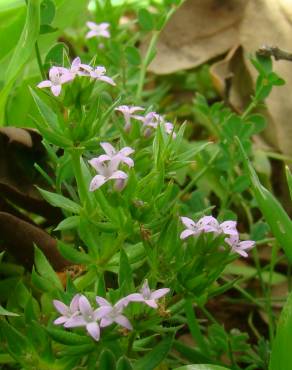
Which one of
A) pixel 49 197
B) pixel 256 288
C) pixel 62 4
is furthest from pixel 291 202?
pixel 49 197

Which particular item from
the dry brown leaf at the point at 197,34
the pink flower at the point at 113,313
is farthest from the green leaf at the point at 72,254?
the dry brown leaf at the point at 197,34

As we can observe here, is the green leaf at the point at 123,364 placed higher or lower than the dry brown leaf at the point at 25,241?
higher

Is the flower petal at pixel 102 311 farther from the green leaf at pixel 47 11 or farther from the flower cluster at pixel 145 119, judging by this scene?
the green leaf at pixel 47 11

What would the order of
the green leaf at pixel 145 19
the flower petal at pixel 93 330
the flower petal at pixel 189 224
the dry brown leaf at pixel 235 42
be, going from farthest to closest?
the dry brown leaf at pixel 235 42
the green leaf at pixel 145 19
the flower petal at pixel 189 224
the flower petal at pixel 93 330

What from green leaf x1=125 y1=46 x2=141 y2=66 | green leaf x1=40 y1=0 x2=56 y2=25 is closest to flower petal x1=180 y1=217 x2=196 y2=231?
green leaf x1=40 y1=0 x2=56 y2=25

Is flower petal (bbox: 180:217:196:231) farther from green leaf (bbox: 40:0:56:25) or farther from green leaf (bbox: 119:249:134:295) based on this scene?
green leaf (bbox: 40:0:56:25)
